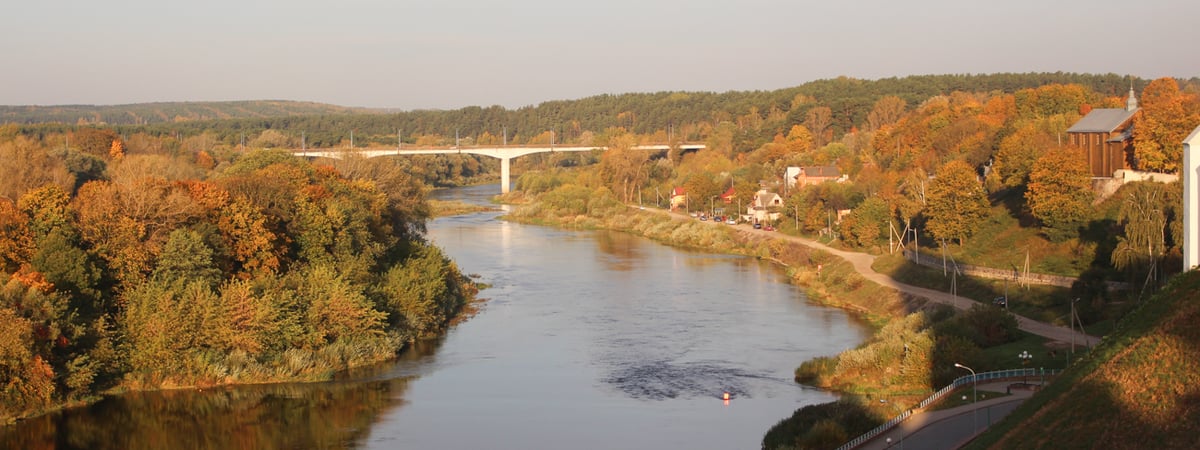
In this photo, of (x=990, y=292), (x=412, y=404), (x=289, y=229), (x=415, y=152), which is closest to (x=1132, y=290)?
(x=990, y=292)

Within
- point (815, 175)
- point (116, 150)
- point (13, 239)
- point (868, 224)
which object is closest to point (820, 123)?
point (815, 175)

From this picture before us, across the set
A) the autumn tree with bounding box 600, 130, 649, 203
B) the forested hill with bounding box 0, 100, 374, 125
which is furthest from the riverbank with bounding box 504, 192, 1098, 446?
the forested hill with bounding box 0, 100, 374, 125

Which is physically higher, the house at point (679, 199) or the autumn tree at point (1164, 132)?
the autumn tree at point (1164, 132)

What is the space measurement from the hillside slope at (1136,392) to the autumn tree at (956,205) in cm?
2047

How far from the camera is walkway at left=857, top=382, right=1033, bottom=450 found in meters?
15.6

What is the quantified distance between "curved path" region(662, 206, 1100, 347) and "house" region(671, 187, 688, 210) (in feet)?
35.7

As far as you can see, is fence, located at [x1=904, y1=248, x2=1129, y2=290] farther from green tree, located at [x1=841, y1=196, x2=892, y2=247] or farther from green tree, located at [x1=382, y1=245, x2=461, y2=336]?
green tree, located at [x1=382, y1=245, x2=461, y2=336]

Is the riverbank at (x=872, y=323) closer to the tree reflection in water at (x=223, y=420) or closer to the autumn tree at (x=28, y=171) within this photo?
the tree reflection in water at (x=223, y=420)

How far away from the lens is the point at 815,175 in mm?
51094

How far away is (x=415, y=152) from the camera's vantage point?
7731 centimetres

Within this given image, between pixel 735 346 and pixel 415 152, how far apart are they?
55.3 m

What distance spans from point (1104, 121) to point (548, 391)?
20.6 metres

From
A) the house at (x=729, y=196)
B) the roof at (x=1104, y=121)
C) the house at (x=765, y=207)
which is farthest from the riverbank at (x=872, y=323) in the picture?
the roof at (x=1104, y=121)

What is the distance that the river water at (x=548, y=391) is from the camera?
17844mm
